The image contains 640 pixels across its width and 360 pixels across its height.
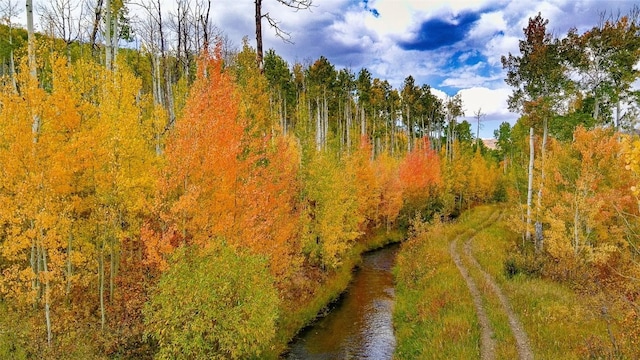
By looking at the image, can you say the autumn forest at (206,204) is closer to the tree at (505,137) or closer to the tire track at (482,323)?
the tire track at (482,323)

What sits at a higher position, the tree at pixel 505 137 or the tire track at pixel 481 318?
the tree at pixel 505 137

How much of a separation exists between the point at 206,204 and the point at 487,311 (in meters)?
12.1

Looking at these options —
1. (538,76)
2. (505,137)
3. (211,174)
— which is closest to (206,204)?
(211,174)

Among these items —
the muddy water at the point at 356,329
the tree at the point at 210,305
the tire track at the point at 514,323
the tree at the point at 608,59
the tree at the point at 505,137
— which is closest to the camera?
the tree at the point at 210,305

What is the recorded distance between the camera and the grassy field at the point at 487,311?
39.2 ft

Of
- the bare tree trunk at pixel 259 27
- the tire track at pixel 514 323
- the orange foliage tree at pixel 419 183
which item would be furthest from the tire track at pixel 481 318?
the orange foliage tree at pixel 419 183

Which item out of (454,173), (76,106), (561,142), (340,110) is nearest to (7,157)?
(76,106)

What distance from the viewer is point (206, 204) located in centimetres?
1325

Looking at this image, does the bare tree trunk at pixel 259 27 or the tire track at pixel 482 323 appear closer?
the bare tree trunk at pixel 259 27

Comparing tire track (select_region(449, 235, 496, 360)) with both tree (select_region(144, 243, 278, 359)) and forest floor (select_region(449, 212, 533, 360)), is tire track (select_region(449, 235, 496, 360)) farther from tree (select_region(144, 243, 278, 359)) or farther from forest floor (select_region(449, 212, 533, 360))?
tree (select_region(144, 243, 278, 359))

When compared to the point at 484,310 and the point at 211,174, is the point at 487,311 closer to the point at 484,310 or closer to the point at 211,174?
the point at 484,310

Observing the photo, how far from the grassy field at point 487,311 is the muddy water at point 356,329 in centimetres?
77

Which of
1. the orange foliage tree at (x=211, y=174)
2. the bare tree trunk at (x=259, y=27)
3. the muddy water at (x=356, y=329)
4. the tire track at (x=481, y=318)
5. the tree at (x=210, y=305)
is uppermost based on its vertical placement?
the bare tree trunk at (x=259, y=27)

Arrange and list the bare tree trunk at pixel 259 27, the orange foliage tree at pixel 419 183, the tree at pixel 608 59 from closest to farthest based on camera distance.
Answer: the bare tree trunk at pixel 259 27 → the tree at pixel 608 59 → the orange foliage tree at pixel 419 183
